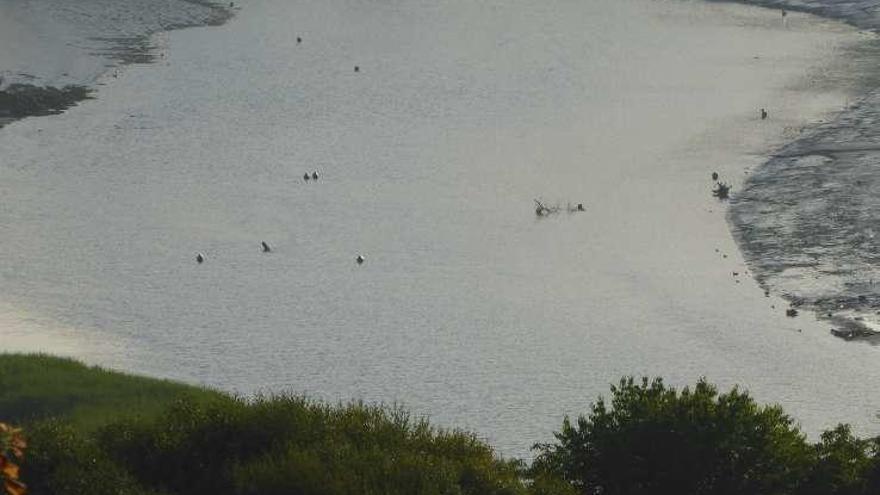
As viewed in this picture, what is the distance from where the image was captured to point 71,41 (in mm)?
90562

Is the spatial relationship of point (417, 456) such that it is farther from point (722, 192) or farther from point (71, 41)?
point (71, 41)

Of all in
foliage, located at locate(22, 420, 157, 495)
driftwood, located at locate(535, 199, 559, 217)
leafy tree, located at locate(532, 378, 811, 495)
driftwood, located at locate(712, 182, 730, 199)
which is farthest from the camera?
driftwood, located at locate(712, 182, 730, 199)

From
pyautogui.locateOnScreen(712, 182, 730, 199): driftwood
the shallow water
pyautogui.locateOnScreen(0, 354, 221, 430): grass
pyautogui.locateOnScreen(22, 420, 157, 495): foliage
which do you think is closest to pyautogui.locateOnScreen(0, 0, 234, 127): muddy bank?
the shallow water

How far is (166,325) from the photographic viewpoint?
4616 centimetres

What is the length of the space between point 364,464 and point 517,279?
2687cm

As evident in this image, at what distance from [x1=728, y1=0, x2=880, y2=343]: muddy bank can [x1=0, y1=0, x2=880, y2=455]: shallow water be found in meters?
1.09

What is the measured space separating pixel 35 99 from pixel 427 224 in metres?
27.8

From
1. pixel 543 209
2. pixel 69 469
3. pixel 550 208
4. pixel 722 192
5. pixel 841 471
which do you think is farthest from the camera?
pixel 722 192

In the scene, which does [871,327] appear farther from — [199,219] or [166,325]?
[199,219]

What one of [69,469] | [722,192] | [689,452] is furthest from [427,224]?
[69,469]

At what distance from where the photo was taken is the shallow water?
42.8 meters

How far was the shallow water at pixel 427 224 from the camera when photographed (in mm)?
42812

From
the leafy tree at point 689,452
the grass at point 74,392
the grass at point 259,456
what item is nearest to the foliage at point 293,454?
the grass at point 259,456

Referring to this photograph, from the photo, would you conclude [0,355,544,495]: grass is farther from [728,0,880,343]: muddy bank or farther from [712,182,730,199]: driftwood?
[712,182,730,199]: driftwood
